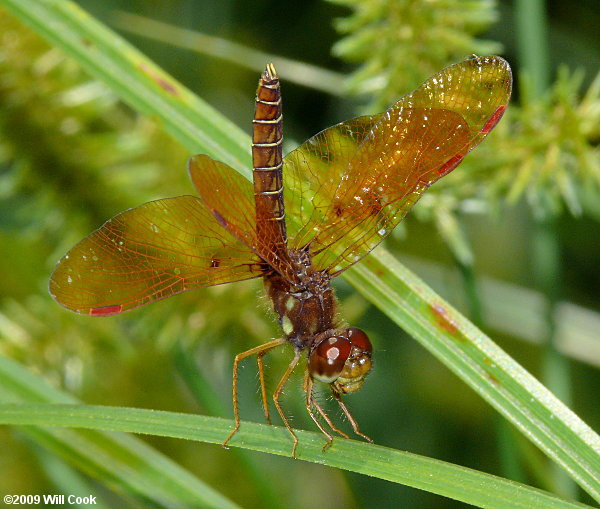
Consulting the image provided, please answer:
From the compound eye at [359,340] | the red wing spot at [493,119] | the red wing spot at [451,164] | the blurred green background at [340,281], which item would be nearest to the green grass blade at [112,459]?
the blurred green background at [340,281]

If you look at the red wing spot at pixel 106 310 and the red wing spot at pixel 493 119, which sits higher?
the red wing spot at pixel 493 119

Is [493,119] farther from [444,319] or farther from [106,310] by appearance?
[106,310]

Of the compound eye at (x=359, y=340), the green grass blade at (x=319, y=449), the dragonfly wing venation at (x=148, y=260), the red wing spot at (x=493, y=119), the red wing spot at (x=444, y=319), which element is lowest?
the green grass blade at (x=319, y=449)

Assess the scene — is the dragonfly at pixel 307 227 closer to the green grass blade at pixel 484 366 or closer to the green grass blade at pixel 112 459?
the green grass blade at pixel 484 366

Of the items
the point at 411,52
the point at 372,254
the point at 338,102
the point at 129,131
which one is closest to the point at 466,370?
the point at 372,254

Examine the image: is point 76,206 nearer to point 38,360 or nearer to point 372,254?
point 38,360

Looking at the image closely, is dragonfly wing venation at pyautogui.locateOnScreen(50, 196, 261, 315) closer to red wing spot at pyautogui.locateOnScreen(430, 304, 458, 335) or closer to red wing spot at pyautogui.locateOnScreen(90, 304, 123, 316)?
red wing spot at pyautogui.locateOnScreen(90, 304, 123, 316)
